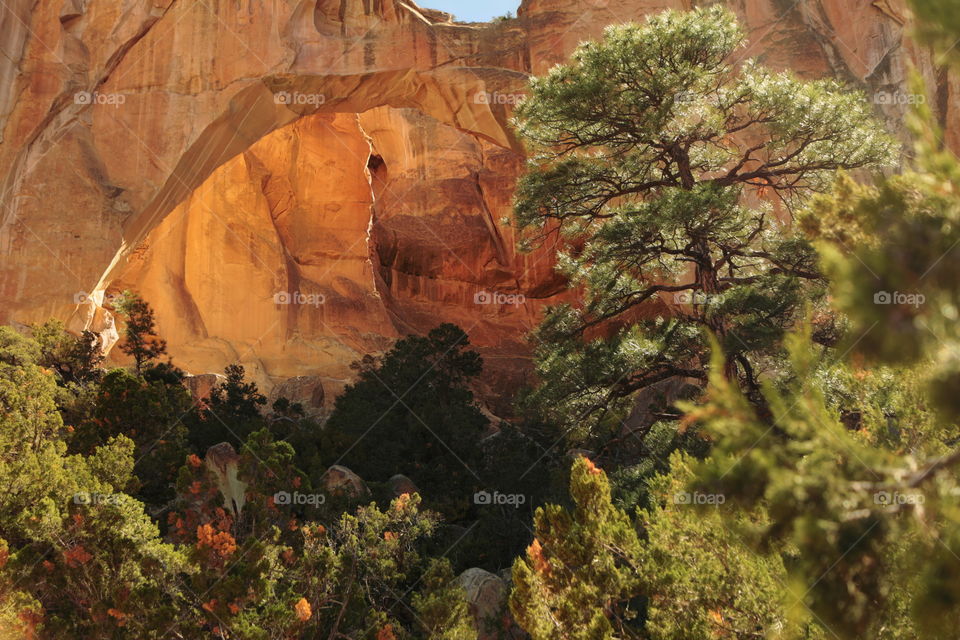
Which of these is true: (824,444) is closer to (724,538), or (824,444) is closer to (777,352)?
(724,538)


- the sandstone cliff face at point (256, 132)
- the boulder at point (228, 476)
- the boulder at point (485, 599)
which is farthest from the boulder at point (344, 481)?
the sandstone cliff face at point (256, 132)

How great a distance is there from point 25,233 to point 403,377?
841 cm

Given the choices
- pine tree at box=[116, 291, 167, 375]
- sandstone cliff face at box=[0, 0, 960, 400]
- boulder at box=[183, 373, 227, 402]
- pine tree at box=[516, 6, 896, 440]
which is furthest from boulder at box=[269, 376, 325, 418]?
pine tree at box=[516, 6, 896, 440]

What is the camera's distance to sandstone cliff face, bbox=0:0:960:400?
2012 cm

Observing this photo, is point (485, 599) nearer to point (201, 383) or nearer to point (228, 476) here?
point (228, 476)

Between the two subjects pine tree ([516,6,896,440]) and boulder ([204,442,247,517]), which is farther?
boulder ([204,442,247,517])

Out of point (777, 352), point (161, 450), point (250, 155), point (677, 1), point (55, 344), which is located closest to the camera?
point (777, 352)

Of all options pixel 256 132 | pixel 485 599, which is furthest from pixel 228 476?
pixel 256 132

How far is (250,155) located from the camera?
2734 centimetres

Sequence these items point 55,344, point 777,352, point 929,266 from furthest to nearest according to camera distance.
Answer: point 55,344 → point 777,352 → point 929,266

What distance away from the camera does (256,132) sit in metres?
22.8

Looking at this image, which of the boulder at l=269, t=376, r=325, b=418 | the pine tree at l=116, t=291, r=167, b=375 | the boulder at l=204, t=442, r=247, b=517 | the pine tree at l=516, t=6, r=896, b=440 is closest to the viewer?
the pine tree at l=516, t=6, r=896, b=440

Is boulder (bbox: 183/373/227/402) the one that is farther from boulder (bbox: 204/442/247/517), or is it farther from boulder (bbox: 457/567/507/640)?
boulder (bbox: 457/567/507/640)

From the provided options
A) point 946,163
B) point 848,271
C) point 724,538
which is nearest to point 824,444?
point 848,271
